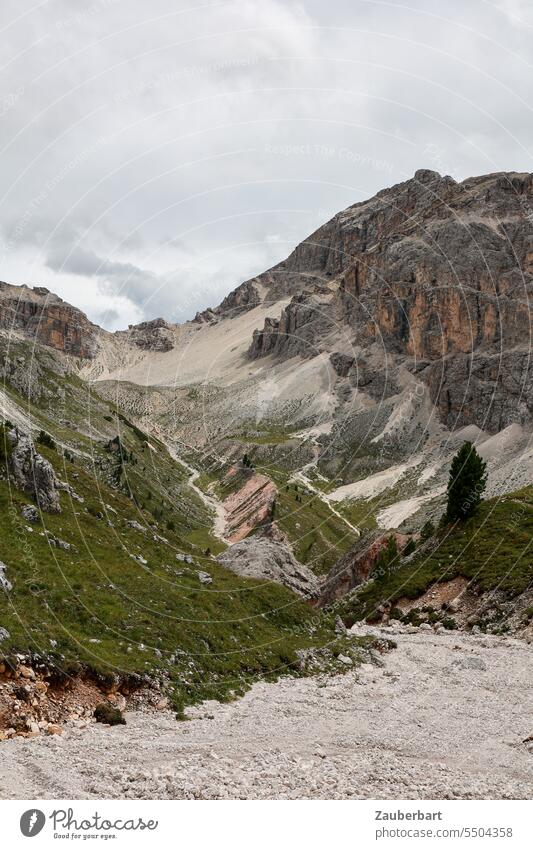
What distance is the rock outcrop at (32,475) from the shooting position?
3738cm

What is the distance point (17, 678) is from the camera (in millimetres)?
20766

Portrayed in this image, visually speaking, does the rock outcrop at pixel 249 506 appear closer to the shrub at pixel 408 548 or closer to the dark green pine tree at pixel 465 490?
the shrub at pixel 408 548

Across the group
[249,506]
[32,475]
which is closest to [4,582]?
[32,475]

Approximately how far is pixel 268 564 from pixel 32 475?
22.9m

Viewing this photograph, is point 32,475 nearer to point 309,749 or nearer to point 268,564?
point 268,564

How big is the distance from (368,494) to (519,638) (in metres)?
127

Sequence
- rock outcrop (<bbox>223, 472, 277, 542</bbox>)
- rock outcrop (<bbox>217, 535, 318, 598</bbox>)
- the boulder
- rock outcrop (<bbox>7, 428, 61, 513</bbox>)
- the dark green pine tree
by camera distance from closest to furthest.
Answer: the boulder, rock outcrop (<bbox>7, 428, 61, 513</bbox>), rock outcrop (<bbox>217, 535, 318, 598</bbox>), the dark green pine tree, rock outcrop (<bbox>223, 472, 277, 542</bbox>)

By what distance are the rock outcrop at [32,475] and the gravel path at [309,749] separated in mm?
18582

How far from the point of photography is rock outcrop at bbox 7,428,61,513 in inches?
1471

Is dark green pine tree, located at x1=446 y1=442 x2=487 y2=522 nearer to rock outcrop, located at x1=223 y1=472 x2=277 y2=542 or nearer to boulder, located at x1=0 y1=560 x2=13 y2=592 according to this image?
rock outcrop, located at x1=223 y1=472 x2=277 y2=542

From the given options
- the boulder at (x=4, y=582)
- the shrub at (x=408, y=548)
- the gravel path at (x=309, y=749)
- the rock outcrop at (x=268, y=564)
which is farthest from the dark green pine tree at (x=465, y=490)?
the boulder at (x=4, y=582)

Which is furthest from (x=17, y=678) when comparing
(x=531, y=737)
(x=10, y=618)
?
(x=531, y=737)

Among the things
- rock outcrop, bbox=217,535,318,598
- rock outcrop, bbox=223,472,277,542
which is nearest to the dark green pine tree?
rock outcrop, bbox=217,535,318,598

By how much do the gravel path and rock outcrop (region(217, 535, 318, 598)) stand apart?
684 inches
